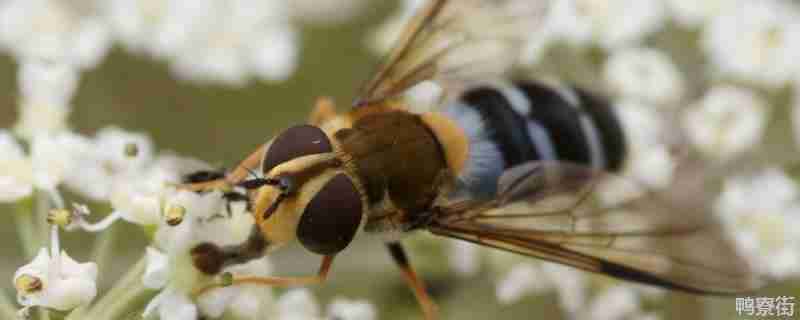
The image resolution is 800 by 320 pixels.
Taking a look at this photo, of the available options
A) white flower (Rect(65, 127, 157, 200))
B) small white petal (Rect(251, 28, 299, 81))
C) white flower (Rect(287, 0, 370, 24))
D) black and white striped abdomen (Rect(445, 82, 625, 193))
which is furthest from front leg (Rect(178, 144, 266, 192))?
white flower (Rect(287, 0, 370, 24))

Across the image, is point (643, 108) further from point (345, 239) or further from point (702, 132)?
point (345, 239)

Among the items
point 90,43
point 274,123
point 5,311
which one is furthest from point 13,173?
point 274,123

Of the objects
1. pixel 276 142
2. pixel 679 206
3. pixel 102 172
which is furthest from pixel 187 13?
pixel 679 206

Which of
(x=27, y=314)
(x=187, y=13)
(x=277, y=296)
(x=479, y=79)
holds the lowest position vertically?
(x=27, y=314)

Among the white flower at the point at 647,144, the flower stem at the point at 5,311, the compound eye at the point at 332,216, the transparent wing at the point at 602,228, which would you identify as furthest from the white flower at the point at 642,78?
the flower stem at the point at 5,311

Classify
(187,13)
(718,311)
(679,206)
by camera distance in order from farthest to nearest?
(187,13), (718,311), (679,206)
